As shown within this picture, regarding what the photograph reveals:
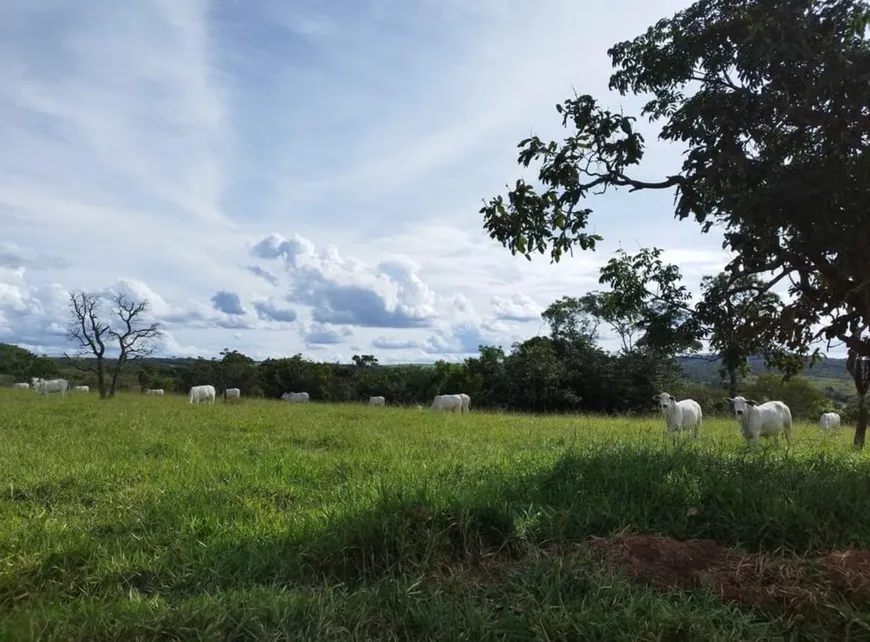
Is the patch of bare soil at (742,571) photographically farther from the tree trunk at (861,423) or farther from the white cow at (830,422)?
the white cow at (830,422)

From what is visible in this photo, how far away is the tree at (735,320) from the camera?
8062 millimetres

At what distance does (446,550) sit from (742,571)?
2089 mm

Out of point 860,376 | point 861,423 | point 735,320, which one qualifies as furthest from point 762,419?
point 735,320

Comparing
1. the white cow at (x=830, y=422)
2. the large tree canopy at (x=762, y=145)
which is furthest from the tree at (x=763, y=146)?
the white cow at (x=830, y=422)

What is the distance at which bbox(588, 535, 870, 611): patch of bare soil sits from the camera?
3993mm

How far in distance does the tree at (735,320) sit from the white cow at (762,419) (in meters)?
3.15

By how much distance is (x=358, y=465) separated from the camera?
8922mm

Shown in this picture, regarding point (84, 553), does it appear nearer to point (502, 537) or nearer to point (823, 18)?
point (502, 537)

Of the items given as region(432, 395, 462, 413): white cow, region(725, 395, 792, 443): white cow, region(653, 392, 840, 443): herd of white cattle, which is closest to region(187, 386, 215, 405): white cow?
region(432, 395, 462, 413): white cow

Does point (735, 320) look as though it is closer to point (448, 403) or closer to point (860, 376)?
point (860, 376)

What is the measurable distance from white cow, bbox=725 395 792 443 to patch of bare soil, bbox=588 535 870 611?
7582 mm

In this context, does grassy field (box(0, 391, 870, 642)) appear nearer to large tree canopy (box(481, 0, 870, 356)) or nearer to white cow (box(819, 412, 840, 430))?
large tree canopy (box(481, 0, 870, 356))

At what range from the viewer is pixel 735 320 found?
27.3ft

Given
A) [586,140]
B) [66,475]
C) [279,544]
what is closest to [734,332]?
[586,140]
